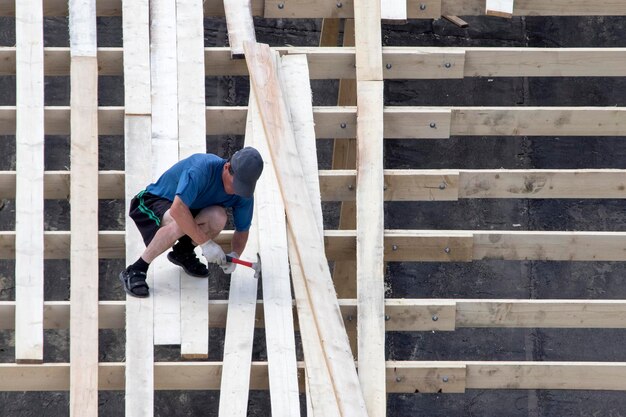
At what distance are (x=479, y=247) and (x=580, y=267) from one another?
376 centimetres

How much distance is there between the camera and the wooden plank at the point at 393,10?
286 inches

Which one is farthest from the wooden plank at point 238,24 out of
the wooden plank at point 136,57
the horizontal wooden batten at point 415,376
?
the horizontal wooden batten at point 415,376

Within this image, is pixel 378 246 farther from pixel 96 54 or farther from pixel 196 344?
pixel 96 54

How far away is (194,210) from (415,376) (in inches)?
56.0

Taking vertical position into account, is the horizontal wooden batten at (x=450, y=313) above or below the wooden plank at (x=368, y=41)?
below

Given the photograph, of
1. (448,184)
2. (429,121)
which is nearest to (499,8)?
(429,121)

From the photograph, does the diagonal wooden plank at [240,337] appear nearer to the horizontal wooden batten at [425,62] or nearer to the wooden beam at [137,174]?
the wooden beam at [137,174]

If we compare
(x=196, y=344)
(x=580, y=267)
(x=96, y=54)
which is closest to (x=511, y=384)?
(x=196, y=344)

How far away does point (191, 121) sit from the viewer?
6660 mm

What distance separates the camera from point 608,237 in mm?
6586

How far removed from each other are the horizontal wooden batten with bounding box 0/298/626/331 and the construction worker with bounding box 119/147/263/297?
0.75ft

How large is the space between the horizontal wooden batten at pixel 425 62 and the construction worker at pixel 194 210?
1.25m

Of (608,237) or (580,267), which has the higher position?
(608,237)

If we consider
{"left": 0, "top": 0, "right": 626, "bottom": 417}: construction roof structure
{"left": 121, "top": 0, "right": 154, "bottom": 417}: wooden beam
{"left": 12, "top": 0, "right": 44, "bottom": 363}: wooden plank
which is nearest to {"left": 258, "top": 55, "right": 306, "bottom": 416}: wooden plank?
{"left": 0, "top": 0, "right": 626, "bottom": 417}: construction roof structure
